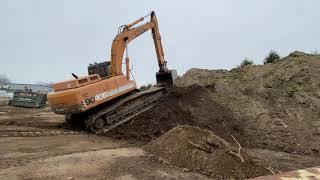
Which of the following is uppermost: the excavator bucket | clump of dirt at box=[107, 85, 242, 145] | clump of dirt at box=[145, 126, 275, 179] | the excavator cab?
the excavator cab

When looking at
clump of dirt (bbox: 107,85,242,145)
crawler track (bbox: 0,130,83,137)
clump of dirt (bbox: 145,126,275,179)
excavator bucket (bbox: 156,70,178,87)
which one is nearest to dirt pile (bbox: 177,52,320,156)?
clump of dirt (bbox: 107,85,242,145)

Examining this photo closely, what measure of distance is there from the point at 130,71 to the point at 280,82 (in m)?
5.80

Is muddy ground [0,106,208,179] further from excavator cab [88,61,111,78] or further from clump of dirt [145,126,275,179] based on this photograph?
excavator cab [88,61,111,78]

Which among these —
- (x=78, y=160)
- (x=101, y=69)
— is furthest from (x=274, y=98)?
(x=78, y=160)

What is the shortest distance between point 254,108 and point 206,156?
697cm

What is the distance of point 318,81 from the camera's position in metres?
16.1

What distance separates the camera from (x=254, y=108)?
602 inches

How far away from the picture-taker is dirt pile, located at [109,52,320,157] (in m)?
13.4

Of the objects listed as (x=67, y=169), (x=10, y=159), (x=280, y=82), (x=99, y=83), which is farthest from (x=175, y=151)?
(x=280, y=82)

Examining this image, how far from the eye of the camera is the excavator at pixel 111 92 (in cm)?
1390

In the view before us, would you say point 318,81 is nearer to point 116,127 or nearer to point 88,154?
point 116,127

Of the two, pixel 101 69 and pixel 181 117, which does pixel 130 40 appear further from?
pixel 181 117

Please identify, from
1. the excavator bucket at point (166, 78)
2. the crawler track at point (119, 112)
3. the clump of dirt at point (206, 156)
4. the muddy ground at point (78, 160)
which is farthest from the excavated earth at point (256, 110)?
the clump of dirt at point (206, 156)

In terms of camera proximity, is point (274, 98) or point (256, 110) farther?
point (274, 98)
